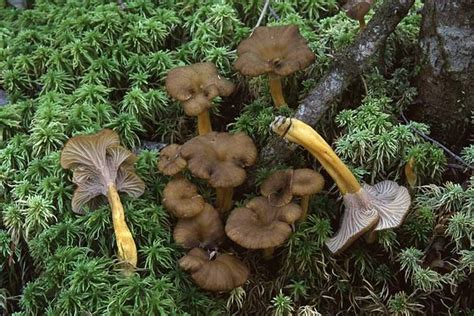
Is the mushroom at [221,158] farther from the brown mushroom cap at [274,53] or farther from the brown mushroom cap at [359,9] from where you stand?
the brown mushroom cap at [359,9]

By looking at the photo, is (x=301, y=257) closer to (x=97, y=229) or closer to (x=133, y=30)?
(x=97, y=229)

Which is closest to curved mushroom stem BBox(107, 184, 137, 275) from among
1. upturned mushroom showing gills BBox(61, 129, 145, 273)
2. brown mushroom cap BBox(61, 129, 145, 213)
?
upturned mushroom showing gills BBox(61, 129, 145, 273)

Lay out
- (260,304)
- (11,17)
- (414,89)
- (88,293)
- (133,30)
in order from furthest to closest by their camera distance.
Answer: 1. (11,17)
2. (133,30)
3. (414,89)
4. (260,304)
5. (88,293)

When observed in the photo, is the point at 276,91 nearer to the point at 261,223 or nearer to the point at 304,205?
the point at 304,205

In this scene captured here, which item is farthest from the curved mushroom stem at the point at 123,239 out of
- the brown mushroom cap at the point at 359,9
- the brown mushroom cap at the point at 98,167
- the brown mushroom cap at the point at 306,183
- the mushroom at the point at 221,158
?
the brown mushroom cap at the point at 359,9

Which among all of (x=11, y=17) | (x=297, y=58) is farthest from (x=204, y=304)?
(x=11, y=17)

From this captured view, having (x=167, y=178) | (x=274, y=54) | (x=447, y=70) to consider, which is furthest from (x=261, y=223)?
(x=447, y=70)
